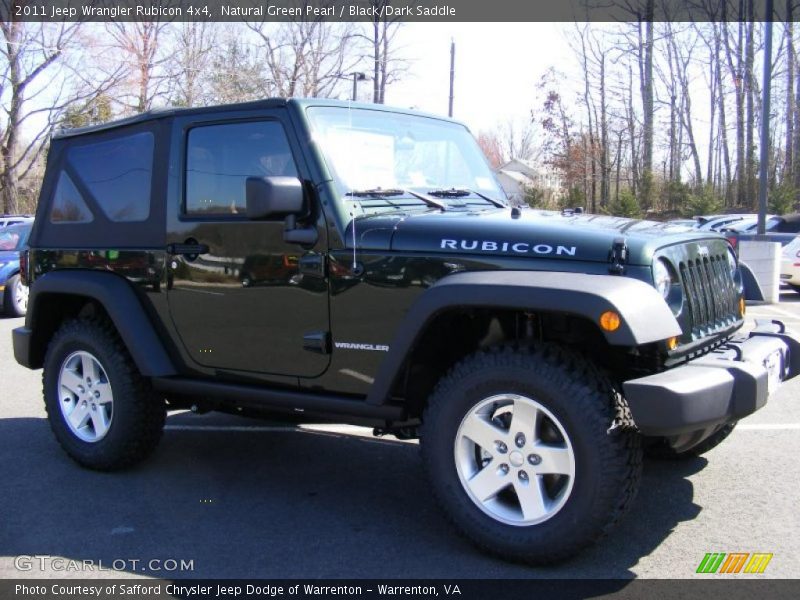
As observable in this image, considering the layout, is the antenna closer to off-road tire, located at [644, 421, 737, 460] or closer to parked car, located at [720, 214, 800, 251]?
off-road tire, located at [644, 421, 737, 460]

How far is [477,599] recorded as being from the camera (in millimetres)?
3162

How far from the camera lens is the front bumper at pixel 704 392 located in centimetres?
303


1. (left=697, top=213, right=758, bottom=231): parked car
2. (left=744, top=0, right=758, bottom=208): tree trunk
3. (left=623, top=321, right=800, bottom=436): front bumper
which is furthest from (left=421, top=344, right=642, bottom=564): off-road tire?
(left=744, top=0, right=758, bottom=208): tree trunk

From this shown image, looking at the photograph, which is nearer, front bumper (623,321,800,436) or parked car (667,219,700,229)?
front bumper (623,321,800,436)

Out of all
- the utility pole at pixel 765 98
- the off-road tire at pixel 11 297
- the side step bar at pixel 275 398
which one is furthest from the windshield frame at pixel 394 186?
the utility pole at pixel 765 98

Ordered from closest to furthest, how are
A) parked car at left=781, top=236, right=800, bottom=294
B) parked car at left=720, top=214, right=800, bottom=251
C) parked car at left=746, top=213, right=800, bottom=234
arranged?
parked car at left=781, top=236, right=800, bottom=294, parked car at left=720, top=214, right=800, bottom=251, parked car at left=746, top=213, right=800, bottom=234

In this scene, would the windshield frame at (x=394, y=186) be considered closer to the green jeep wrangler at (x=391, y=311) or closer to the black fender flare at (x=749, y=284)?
the green jeep wrangler at (x=391, y=311)

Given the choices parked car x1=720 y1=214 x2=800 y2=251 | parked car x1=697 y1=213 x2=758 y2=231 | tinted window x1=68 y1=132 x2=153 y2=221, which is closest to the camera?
tinted window x1=68 y1=132 x2=153 y2=221

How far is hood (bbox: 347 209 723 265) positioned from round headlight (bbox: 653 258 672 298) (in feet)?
0.21

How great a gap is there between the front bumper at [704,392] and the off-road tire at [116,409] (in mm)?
2855

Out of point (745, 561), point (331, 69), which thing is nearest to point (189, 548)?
point (745, 561)

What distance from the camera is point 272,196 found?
3641 mm

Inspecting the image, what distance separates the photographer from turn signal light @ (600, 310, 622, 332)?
302 cm

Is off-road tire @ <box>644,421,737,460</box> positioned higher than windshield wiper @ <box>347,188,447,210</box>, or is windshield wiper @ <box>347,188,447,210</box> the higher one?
windshield wiper @ <box>347,188,447,210</box>
